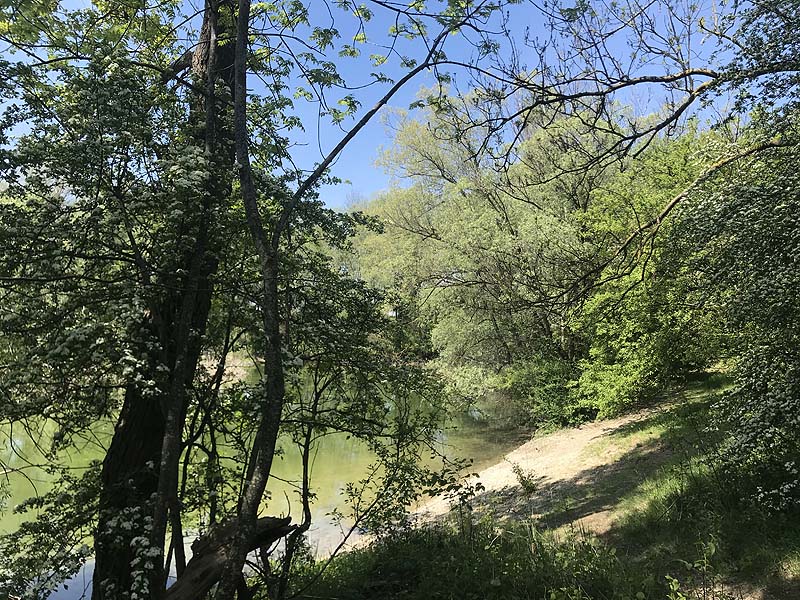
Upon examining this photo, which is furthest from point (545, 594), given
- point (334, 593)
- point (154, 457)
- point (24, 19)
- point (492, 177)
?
point (492, 177)

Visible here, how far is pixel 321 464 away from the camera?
1340cm

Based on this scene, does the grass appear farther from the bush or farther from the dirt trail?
the dirt trail

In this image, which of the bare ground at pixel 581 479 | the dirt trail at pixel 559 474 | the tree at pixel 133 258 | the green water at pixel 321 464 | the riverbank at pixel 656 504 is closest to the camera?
the tree at pixel 133 258

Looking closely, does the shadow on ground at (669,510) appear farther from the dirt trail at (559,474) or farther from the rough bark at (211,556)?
the rough bark at (211,556)

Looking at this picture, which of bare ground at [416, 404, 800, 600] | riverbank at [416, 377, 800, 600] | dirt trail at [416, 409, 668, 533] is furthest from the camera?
dirt trail at [416, 409, 668, 533]

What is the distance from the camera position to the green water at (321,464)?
8617 millimetres

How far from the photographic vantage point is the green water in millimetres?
8617

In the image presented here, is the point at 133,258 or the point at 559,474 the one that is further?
the point at 559,474

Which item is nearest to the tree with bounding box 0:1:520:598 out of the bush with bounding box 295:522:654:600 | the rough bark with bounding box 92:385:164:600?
the rough bark with bounding box 92:385:164:600

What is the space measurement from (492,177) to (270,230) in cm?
1251

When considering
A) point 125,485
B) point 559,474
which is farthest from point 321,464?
point 125,485

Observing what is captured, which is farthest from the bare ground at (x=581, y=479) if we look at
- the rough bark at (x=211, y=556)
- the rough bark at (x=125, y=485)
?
the rough bark at (x=125, y=485)

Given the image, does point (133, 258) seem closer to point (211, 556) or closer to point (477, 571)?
point (211, 556)

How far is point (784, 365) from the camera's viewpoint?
176 inches
